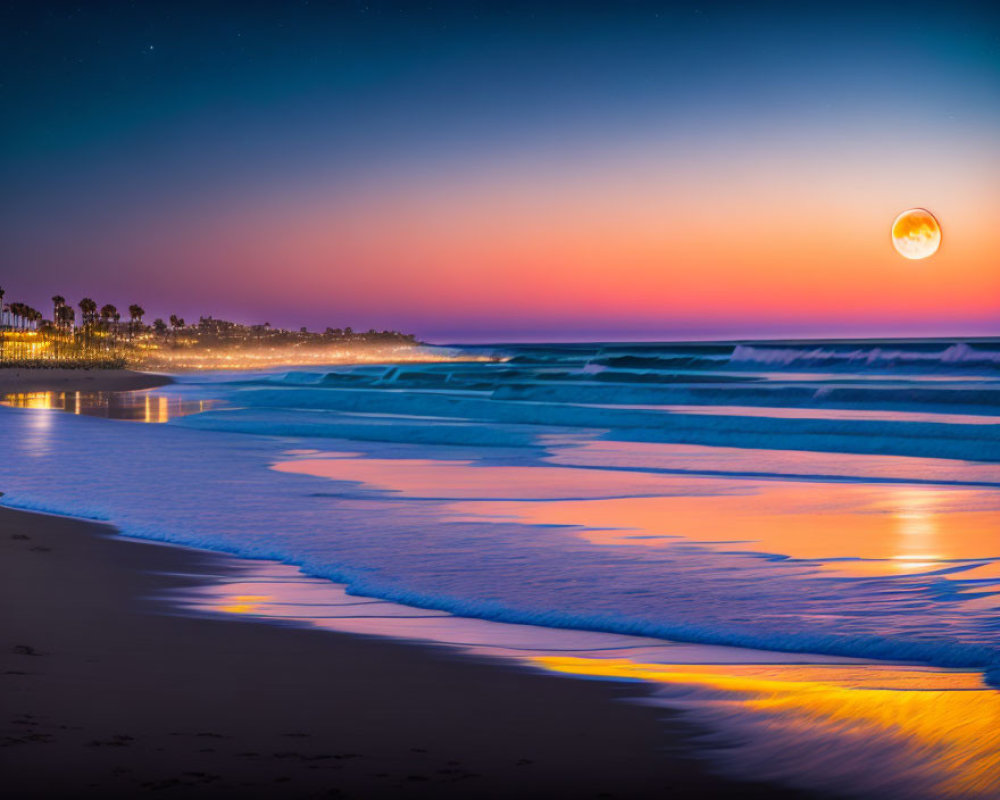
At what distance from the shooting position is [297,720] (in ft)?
15.5

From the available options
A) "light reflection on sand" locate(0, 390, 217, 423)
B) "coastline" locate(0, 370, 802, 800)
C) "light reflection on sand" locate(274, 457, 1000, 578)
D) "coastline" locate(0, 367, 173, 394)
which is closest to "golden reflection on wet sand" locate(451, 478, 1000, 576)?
"light reflection on sand" locate(274, 457, 1000, 578)

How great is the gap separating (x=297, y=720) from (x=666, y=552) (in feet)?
17.4

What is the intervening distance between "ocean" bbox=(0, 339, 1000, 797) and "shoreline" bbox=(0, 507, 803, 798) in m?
0.39

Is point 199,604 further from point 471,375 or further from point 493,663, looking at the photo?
point 471,375

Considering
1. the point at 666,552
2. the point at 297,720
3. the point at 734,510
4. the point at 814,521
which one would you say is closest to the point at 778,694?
the point at 297,720

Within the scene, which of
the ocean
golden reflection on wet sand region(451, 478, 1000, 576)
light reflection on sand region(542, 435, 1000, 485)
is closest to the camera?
the ocean

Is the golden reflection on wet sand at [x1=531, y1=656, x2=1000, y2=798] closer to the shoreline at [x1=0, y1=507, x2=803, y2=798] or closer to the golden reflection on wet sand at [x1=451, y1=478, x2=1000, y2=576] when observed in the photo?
the shoreline at [x1=0, y1=507, x2=803, y2=798]

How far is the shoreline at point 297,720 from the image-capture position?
402cm

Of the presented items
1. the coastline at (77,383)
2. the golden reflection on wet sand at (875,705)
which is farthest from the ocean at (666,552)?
the coastline at (77,383)

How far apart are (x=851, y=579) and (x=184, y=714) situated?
17.7 feet

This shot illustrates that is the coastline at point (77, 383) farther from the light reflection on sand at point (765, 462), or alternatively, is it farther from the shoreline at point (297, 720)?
the shoreline at point (297, 720)

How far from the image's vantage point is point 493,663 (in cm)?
584

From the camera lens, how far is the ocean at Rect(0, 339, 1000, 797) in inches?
199

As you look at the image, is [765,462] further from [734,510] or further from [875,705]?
[875,705]
